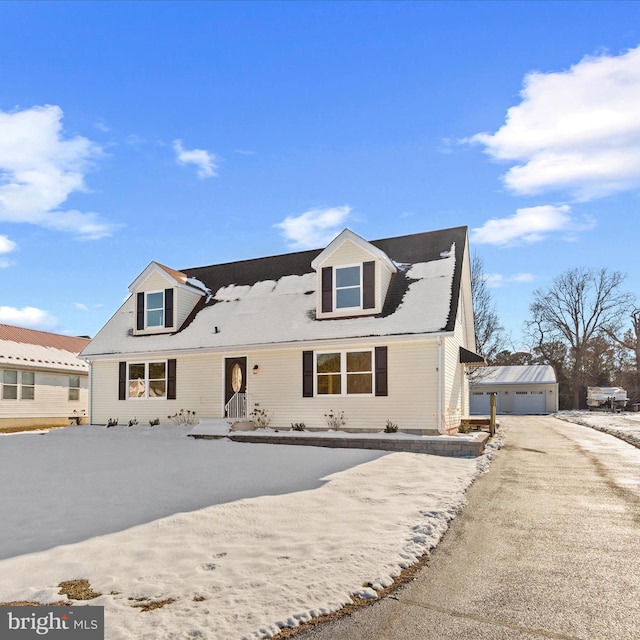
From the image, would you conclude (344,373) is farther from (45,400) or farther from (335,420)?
(45,400)

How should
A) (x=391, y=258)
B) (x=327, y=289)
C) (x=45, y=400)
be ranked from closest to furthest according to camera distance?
(x=327, y=289) → (x=391, y=258) → (x=45, y=400)

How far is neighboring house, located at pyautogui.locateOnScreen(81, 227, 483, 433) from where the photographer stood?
15.4 m

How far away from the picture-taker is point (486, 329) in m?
29.8

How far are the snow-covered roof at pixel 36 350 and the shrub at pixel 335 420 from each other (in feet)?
42.7

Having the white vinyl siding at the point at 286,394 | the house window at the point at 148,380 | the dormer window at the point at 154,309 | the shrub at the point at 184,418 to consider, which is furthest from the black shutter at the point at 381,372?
the dormer window at the point at 154,309

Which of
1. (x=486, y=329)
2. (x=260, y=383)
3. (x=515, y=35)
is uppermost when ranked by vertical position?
(x=515, y=35)

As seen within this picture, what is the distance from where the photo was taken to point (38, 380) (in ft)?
80.8

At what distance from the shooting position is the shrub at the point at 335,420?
15969 mm

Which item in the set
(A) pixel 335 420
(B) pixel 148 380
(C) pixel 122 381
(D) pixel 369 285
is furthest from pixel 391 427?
(C) pixel 122 381

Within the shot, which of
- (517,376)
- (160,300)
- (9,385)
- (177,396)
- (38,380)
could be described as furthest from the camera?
(517,376)

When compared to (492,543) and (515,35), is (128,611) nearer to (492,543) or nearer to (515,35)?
(492,543)

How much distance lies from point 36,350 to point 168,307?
9937mm

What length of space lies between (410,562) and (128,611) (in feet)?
7.97

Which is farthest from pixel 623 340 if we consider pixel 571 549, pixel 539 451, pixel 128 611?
pixel 128 611
